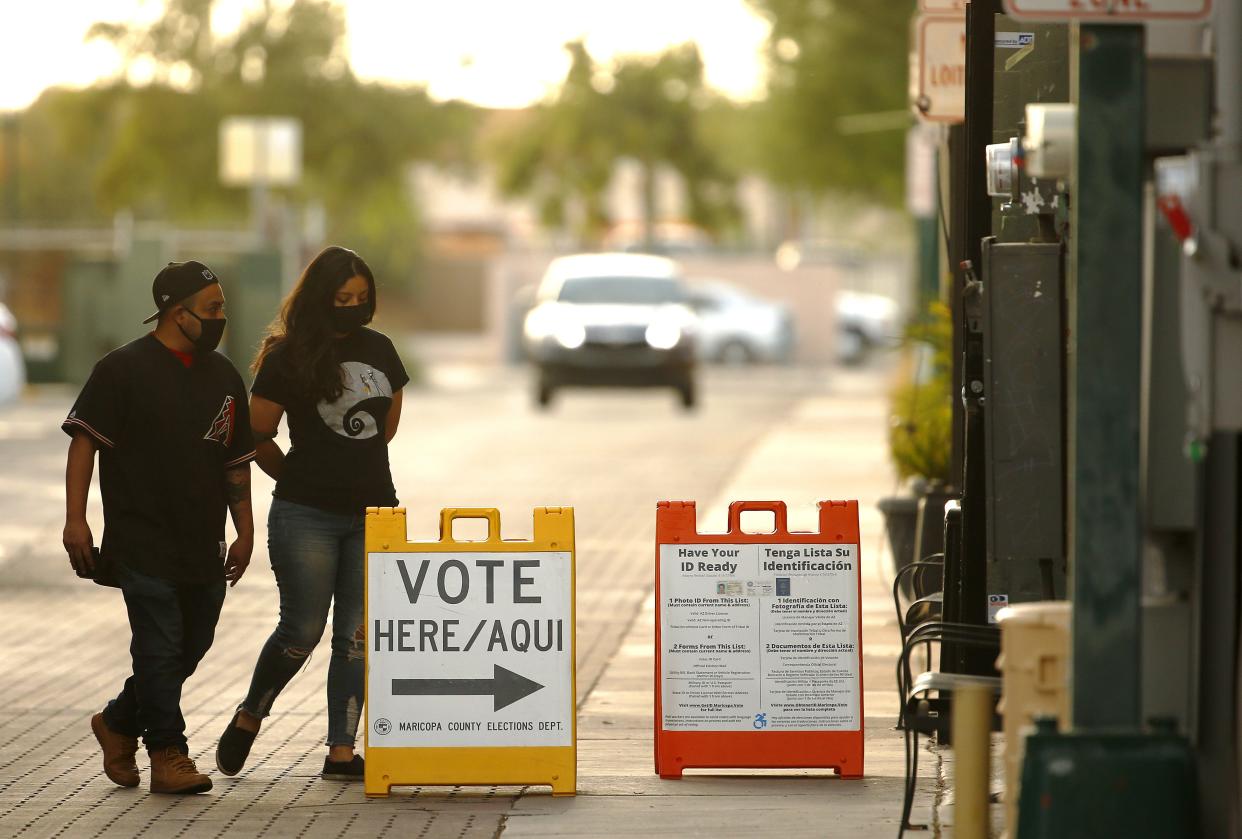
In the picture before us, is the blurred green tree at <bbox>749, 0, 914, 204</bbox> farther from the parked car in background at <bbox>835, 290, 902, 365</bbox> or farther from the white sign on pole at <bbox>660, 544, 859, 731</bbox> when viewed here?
the white sign on pole at <bbox>660, 544, 859, 731</bbox>

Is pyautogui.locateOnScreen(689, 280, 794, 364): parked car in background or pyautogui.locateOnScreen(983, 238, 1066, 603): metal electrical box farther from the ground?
pyautogui.locateOnScreen(983, 238, 1066, 603): metal electrical box

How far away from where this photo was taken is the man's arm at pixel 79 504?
22.3 feet

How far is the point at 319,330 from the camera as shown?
7098mm

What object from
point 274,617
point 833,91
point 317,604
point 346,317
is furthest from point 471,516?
point 833,91

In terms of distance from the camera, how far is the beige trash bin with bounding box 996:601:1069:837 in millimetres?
5480

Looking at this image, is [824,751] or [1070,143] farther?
[824,751]

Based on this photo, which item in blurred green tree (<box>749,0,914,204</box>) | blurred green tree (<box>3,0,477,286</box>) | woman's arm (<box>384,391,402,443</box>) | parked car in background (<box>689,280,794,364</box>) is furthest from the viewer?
parked car in background (<box>689,280,794,364</box>)

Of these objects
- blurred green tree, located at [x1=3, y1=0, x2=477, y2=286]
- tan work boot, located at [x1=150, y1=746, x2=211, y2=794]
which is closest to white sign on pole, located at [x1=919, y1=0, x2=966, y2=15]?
tan work boot, located at [x1=150, y1=746, x2=211, y2=794]

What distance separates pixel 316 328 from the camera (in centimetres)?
709

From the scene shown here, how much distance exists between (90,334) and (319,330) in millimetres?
22173

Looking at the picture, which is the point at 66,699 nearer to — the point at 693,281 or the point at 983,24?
the point at 983,24

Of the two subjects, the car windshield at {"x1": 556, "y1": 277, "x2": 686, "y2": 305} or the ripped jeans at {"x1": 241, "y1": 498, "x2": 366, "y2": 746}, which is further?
the car windshield at {"x1": 556, "y1": 277, "x2": 686, "y2": 305}

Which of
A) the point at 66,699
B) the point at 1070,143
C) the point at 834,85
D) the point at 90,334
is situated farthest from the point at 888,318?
the point at 1070,143

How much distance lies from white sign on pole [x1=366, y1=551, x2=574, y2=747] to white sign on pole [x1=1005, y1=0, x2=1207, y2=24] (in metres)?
2.52
